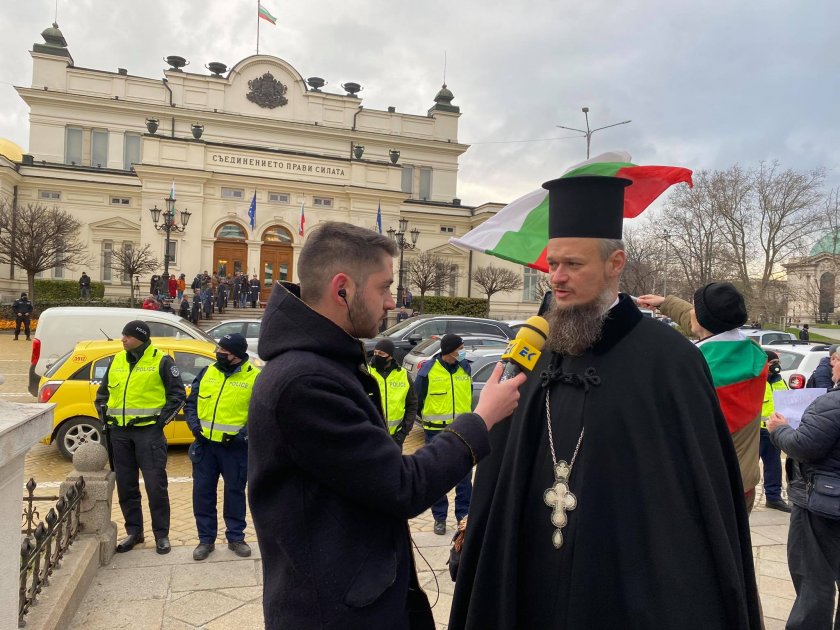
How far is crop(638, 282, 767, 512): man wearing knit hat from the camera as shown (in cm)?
332

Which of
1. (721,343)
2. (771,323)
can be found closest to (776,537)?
(721,343)

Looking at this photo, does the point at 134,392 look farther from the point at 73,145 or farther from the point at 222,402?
the point at 73,145

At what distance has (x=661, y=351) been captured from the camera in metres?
2.25

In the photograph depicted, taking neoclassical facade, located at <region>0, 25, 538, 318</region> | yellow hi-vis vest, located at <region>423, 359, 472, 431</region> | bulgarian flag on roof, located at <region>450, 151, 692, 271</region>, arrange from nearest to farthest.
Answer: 1. bulgarian flag on roof, located at <region>450, 151, 692, 271</region>
2. yellow hi-vis vest, located at <region>423, 359, 472, 431</region>
3. neoclassical facade, located at <region>0, 25, 538, 318</region>

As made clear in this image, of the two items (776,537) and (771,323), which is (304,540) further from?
(771,323)

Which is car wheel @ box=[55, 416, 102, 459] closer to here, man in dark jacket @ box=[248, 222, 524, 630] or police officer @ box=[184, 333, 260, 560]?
police officer @ box=[184, 333, 260, 560]

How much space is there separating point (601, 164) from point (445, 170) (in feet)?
159

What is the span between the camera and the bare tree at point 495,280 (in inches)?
1516

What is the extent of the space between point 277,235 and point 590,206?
35.3 metres

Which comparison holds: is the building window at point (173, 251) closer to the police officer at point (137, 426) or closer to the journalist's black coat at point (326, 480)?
the police officer at point (137, 426)

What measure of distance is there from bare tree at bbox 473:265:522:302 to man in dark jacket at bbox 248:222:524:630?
3654 centimetres

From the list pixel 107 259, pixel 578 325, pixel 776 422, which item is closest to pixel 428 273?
pixel 107 259

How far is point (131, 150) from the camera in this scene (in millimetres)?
43188

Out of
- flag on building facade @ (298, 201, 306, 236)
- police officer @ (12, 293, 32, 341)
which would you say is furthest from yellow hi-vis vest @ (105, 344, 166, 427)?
flag on building facade @ (298, 201, 306, 236)
